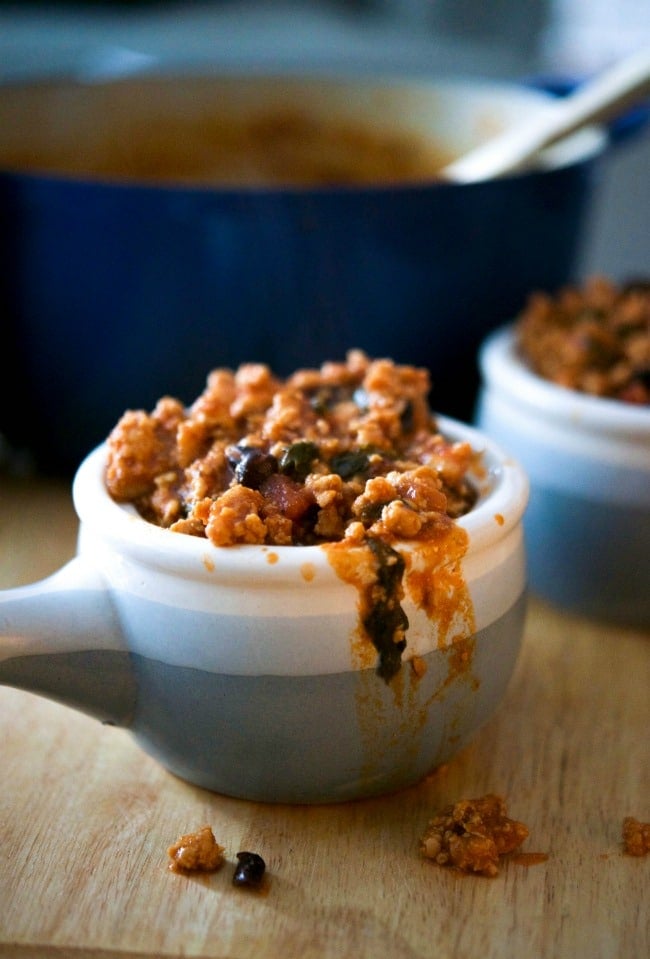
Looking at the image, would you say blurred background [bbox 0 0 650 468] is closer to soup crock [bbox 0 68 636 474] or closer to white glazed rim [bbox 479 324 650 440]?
soup crock [bbox 0 68 636 474]

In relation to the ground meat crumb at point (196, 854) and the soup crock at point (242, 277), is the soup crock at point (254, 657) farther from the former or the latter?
the soup crock at point (242, 277)

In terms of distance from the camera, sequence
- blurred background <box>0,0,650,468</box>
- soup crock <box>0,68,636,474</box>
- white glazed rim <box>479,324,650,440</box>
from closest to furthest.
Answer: white glazed rim <box>479,324,650,440</box>, soup crock <box>0,68,636,474</box>, blurred background <box>0,0,650,468</box>

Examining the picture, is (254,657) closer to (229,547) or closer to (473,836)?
(229,547)

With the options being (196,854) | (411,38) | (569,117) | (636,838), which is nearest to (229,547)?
(196,854)

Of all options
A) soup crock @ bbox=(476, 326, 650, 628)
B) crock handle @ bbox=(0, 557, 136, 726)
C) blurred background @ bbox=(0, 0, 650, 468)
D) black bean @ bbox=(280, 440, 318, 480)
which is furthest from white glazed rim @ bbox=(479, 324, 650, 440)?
blurred background @ bbox=(0, 0, 650, 468)

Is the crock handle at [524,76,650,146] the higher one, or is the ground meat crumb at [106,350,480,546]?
the crock handle at [524,76,650,146]

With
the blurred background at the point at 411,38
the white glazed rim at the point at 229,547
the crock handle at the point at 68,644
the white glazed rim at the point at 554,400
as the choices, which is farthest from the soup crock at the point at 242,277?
the blurred background at the point at 411,38
